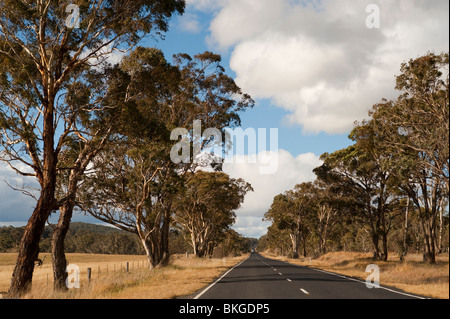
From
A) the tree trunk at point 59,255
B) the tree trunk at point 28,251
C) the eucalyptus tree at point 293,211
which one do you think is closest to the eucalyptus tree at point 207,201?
the eucalyptus tree at point 293,211

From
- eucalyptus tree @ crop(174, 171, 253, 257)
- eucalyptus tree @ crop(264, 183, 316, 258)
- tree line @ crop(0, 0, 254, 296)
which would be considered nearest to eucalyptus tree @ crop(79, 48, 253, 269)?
tree line @ crop(0, 0, 254, 296)

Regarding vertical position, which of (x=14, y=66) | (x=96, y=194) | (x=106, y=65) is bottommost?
(x=96, y=194)

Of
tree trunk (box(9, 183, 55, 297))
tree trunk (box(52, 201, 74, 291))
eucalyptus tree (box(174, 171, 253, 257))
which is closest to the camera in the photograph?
tree trunk (box(9, 183, 55, 297))

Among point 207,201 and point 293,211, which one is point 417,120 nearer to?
point 207,201

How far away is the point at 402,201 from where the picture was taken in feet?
156

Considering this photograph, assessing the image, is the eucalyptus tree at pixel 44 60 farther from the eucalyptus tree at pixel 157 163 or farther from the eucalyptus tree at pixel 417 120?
the eucalyptus tree at pixel 417 120

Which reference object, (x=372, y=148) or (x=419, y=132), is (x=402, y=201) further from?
(x=419, y=132)

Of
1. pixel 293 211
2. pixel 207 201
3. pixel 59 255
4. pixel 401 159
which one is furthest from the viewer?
pixel 293 211

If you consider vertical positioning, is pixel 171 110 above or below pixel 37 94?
above

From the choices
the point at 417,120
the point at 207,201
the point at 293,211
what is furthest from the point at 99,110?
the point at 293,211

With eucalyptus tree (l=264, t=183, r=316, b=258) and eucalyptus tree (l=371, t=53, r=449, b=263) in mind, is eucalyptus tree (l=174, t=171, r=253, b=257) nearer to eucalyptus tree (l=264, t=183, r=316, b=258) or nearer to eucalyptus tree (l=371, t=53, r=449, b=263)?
eucalyptus tree (l=264, t=183, r=316, b=258)

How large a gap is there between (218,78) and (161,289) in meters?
17.3

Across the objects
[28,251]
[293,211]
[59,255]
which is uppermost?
[293,211]

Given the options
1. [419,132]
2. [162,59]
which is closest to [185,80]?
[162,59]
